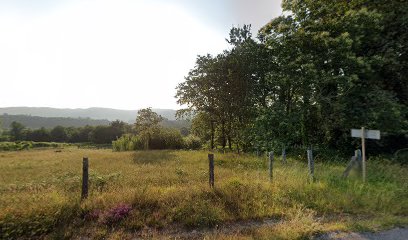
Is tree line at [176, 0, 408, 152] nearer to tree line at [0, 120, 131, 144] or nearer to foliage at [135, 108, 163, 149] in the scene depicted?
foliage at [135, 108, 163, 149]

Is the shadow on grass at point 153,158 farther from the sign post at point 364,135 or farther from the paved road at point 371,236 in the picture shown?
the paved road at point 371,236

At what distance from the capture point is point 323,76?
623 inches

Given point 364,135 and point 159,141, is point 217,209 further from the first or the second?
point 159,141

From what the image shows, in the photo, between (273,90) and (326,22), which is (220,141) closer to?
(273,90)

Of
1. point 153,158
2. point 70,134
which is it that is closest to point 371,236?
point 153,158

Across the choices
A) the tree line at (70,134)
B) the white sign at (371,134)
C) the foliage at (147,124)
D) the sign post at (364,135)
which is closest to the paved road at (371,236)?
the sign post at (364,135)

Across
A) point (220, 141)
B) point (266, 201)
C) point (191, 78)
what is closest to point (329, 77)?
point (266, 201)

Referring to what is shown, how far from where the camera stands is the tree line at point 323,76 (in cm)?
1507

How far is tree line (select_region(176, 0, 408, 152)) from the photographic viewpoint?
15.1 meters

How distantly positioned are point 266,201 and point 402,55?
15.8m

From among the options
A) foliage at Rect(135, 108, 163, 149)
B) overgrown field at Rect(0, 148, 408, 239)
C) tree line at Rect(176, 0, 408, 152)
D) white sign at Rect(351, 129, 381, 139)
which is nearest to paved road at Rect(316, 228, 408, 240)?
overgrown field at Rect(0, 148, 408, 239)

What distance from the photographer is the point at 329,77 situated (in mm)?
15320

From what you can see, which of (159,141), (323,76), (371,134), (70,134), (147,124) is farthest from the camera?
(70,134)

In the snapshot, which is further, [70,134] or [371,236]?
[70,134]
